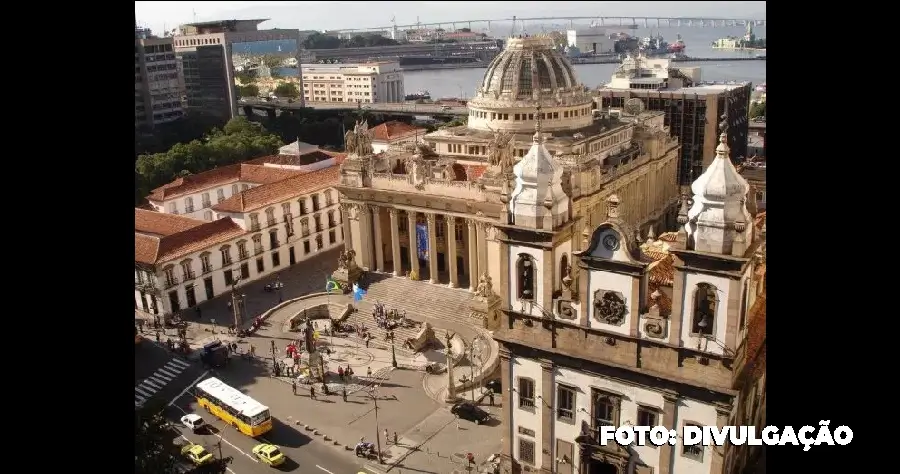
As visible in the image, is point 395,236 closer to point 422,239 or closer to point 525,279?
point 422,239

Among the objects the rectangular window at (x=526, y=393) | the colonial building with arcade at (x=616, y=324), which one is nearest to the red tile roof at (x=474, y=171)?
the colonial building with arcade at (x=616, y=324)

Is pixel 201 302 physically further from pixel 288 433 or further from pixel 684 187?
pixel 684 187

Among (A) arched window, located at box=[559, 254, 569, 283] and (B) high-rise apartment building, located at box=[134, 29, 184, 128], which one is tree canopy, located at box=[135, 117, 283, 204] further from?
(A) arched window, located at box=[559, 254, 569, 283]

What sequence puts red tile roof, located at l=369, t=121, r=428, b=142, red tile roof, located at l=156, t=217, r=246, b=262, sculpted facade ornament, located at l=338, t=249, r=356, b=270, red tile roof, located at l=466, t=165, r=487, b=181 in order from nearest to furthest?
red tile roof, located at l=156, t=217, r=246, b=262 → red tile roof, located at l=466, t=165, r=487, b=181 → sculpted facade ornament, located at l=338, t=249, r=356, b=270 → red tile roof, located at l=369, t=121, r=428, b=142

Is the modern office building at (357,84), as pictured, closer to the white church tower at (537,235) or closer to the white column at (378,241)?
the white column at (378,241)

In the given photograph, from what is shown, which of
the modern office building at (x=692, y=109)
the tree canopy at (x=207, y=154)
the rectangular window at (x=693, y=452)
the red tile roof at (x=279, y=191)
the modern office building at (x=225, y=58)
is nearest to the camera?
the rectangular window at (x=693, y=452)

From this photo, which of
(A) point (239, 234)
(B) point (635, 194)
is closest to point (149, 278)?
(A) point (239, 234)

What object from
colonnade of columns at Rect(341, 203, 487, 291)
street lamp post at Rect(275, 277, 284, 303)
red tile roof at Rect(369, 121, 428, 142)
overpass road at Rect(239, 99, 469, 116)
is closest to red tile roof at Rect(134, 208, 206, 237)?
street lamp post at Rect(275, 277, 284, 303)

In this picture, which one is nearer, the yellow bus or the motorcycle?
the motorcycle

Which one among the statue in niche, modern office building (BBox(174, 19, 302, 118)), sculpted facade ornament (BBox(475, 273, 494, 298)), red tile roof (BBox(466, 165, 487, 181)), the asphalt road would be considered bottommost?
the asphalt road
